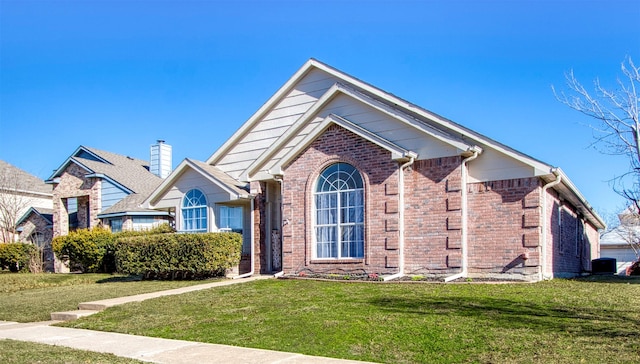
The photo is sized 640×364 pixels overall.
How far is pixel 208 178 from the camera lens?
63.5ft

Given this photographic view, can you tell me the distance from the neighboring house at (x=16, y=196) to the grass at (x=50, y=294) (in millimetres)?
14675

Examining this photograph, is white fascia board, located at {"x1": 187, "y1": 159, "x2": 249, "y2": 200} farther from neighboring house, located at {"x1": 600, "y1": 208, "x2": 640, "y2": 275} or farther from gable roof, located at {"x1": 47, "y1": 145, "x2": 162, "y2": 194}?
neighboring house, located at {"x1": 600, "y1": 208, "x2": 640, "y2": 275}

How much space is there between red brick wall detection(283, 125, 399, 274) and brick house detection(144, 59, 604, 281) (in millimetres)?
29

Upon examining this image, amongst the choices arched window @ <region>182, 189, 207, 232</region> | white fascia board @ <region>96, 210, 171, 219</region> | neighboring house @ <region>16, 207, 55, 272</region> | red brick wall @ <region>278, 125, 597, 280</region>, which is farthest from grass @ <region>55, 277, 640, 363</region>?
neighboring house @ <region>16, 207, 55, 272</region>

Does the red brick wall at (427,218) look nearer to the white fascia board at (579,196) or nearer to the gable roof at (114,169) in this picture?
the white fascia board at (579,196)

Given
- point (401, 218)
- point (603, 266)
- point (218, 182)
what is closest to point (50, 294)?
point (218, 182)

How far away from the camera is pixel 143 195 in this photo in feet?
93.1

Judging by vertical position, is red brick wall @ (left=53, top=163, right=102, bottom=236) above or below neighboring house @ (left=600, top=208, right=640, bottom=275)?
above

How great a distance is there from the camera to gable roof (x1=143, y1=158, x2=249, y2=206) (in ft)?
61.4

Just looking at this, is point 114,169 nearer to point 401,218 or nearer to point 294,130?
point 294,130

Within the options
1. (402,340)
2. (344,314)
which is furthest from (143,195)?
(402,340)

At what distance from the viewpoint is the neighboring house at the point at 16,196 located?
3366cm

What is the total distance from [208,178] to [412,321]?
38.8 feet

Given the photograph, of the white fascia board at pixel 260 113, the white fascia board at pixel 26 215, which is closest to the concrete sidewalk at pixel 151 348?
the white fascia board at pixel 260 113
